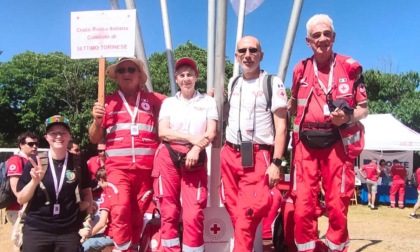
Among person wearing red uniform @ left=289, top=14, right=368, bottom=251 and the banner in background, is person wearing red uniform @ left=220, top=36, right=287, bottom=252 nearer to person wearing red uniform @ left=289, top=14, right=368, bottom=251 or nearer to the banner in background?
person wearing red uniform @ left=289, top=14, right=368, bottom=251

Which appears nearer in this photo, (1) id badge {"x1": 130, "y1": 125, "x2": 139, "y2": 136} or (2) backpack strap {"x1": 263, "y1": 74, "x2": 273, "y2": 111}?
(2) backpack strap {"x1": 263, "y1": 74, "x2": 273, "y2": 111}

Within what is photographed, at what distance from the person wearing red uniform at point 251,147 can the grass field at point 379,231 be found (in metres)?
5.59

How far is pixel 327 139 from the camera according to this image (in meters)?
4.02

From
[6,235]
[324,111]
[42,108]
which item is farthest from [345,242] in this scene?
[42,108]

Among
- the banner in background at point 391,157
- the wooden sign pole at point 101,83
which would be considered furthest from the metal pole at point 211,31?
the banner in background at point 391,157

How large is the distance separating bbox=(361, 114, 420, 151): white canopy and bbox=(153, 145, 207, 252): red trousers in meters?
14.5

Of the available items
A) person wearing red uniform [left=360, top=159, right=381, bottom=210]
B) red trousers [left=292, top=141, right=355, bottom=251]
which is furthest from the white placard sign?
person wearing red uniform [left=360, top=159, right=381, bottom=210]

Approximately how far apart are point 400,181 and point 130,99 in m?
15.7

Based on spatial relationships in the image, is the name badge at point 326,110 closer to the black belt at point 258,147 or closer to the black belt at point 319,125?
the black belt at point 319,125

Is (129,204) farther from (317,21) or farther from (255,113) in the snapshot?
(317,21)

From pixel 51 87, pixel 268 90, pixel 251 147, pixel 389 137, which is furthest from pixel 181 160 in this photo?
pixel 51 87

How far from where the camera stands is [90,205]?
4.18 meters

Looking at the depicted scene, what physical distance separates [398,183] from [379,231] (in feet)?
20.7

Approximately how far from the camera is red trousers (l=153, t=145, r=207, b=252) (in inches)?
163
